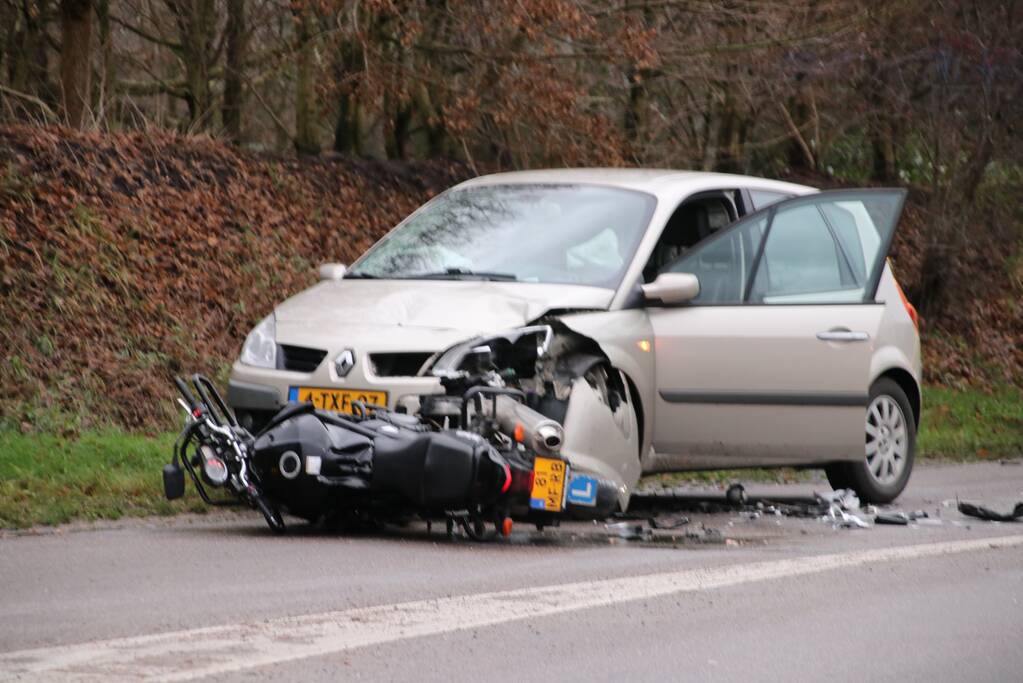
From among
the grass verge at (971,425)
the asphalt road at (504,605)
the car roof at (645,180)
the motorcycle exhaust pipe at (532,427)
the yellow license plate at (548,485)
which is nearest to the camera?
the asphalt road at (504,605)

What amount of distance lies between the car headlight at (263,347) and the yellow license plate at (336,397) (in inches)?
13.6

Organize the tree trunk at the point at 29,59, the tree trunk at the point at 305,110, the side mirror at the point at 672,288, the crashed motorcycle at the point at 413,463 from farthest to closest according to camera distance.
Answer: the tree trunk at the point at 305,110 → the tree trunk at the point at 29,59 → the side mirror at the point at 672,288 → the crashed motorcycle at the point at 413,463

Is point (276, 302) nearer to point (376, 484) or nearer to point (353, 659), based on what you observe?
point (376, 484)

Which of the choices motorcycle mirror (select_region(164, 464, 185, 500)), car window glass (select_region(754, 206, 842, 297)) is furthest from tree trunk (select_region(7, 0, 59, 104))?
motorcycle mirror (select_region(164, 464, 185, 500))

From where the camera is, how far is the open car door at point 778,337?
9562 mm

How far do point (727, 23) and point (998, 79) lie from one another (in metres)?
3.35

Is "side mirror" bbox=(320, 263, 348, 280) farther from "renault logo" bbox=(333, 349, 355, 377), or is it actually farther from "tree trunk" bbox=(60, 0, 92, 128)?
"tree trunk" bbox=(60, 0, 92, 128)

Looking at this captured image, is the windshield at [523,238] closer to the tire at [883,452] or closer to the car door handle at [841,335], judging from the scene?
the car door handle at [841,335]

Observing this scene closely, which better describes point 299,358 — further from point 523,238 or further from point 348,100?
point 348,100

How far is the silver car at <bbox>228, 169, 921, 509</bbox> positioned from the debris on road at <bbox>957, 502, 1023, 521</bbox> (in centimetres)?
65

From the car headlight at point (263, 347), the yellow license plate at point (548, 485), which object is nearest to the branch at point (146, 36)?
the car headlight at point (263, 347)

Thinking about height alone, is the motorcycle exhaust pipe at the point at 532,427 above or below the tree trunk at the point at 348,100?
below

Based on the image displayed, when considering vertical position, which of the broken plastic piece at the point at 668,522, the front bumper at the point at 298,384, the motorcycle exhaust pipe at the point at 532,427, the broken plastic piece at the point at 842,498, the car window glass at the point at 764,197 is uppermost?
the car window glass at the point at 764,197

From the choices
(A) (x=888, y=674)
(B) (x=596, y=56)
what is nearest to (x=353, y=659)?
(A) (x=888, y=674)
